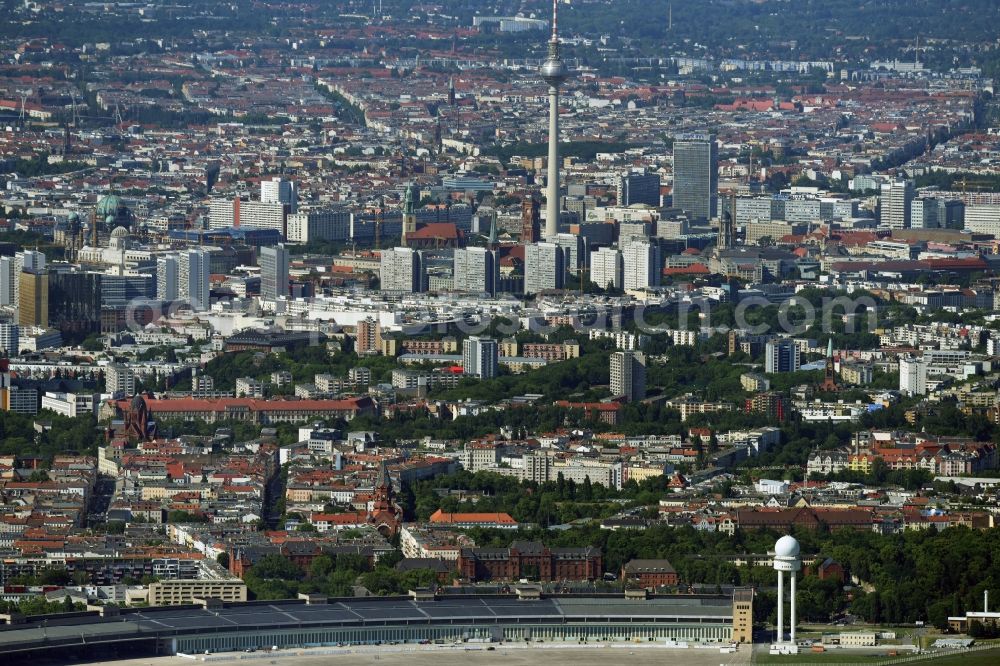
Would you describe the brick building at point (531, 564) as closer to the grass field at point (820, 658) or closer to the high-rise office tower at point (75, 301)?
the grass field at point (820, 658)

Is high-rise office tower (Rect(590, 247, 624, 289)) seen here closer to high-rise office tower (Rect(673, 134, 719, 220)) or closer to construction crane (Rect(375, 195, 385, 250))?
construction crane (Rect(375, 195, 385, 250))

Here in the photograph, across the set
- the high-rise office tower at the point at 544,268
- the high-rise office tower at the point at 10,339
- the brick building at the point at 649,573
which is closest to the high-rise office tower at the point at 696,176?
the high-rise office tower at the point at 544,268

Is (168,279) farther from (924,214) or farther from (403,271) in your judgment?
(924,214)

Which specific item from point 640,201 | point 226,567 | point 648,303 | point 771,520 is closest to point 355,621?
point 226,567

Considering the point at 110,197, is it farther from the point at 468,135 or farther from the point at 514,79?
the point at 514,79

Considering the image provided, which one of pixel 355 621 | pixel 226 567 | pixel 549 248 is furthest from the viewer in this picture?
pixel 549 248
